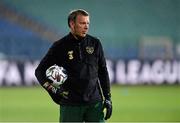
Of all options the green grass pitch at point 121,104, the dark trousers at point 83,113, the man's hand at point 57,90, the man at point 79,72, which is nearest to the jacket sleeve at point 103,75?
the man at point 79,72

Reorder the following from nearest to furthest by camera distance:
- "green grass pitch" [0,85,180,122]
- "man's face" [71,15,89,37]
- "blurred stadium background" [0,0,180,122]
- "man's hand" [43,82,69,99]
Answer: "man's face" [71,15,89,37]
"man's hand" [43,82,69,99]
"green grass pitch" [0,85,180,122]
"blurred stadium background" [0,0,180,122]

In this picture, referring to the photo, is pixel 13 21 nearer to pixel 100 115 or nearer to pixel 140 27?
pixel 140 27

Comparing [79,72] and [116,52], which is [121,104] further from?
[79,72]

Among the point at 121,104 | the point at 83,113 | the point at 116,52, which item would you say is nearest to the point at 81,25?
the point at 83,113

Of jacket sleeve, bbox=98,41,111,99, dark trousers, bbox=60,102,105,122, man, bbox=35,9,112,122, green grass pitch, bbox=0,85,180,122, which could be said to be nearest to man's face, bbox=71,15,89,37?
man, bbox=35,9,112,122

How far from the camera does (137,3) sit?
79.8ft

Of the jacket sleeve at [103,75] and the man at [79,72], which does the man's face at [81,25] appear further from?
the jacket sleeve at [103,75]

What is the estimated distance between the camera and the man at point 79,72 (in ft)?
20.1

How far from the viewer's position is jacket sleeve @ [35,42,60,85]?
6.23m

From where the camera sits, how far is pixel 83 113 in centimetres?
619

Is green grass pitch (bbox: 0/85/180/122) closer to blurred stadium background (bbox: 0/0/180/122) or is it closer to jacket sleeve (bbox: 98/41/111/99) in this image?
blurred stadium background (bbox: 0/0/180/122)

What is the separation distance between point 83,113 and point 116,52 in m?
15.5

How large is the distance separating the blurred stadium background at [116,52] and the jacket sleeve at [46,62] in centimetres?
591

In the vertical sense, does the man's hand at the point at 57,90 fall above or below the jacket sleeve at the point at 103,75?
below
